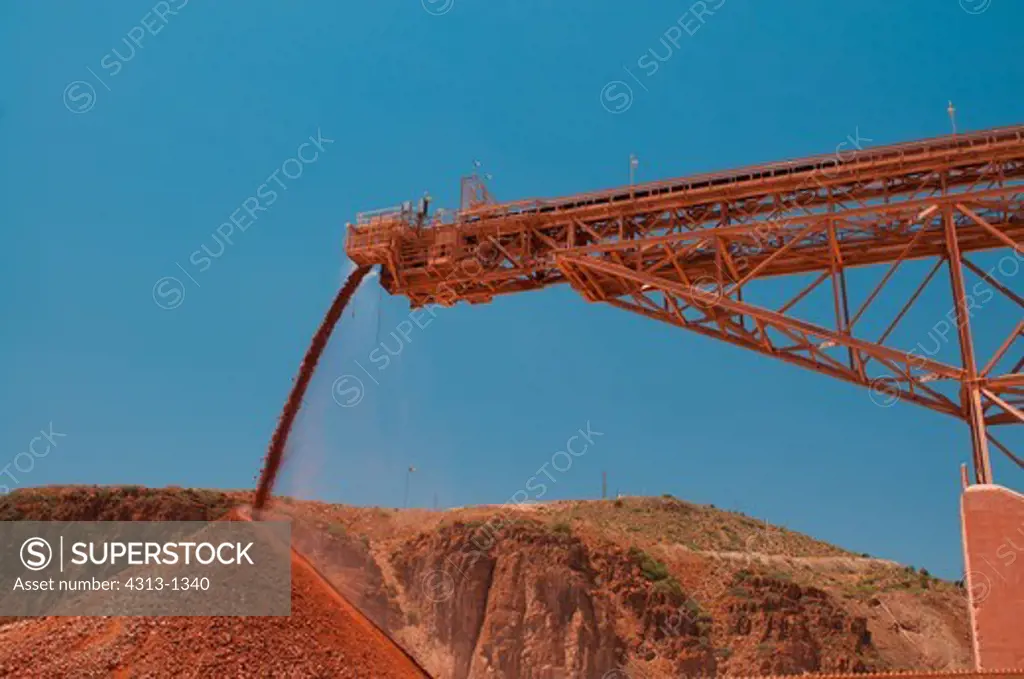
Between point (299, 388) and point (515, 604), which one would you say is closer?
point (299, 388)

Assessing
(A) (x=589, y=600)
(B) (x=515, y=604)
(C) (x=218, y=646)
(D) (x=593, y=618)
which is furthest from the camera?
(A) (x=589, y=600)

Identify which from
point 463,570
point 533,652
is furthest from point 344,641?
point 463,570

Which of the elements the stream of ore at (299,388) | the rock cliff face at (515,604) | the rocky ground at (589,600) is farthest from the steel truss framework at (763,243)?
the rock cliff face at (515,604)

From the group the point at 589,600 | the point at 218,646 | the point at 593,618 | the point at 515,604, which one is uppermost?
the point at 589,600

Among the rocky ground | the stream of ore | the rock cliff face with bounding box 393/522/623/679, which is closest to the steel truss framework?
the stream of ore

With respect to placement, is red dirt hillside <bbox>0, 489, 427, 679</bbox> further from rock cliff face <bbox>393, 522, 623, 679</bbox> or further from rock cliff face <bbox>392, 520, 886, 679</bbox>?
rock cliff face <bbox>393, 522, 623, 679</bbox>

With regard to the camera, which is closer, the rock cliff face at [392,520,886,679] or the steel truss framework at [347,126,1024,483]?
the steel truss framework at [347,126,1024,483]

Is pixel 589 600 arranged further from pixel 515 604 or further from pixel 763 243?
pixel 763 243

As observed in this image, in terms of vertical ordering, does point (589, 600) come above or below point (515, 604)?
above

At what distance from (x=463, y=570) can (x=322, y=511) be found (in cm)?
1391

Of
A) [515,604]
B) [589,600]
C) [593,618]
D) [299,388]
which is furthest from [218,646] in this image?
[589,600]

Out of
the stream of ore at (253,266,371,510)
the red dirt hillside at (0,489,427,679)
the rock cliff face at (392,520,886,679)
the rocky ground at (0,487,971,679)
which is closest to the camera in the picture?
the red dirt hillside at (0,489,427,679)

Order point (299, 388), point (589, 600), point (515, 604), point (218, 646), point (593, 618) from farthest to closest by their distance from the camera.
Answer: point (589, 600), point (515, 604), point (593, 618), point (299, 388), point (218, 646)

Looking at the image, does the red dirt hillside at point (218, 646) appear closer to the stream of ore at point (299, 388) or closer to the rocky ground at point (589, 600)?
the stream of ore at point (299, 388)
